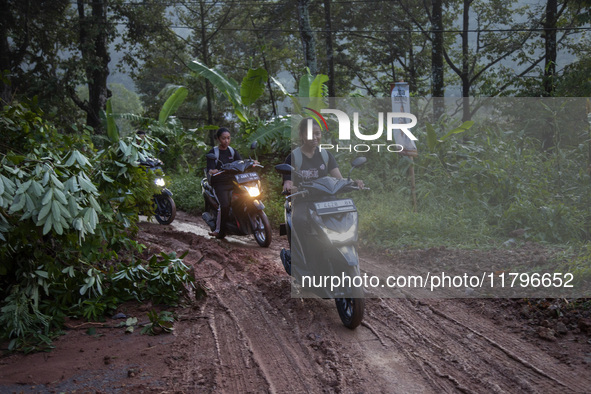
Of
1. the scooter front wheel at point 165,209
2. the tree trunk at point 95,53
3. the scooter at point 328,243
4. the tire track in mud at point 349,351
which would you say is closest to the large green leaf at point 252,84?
the scooter front wheel at point 165,209

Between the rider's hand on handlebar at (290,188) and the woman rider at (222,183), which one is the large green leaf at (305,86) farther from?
the rider's hand on handlebar at (290,188)

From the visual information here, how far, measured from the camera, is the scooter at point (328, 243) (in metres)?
4.29

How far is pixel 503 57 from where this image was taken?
1939 cm

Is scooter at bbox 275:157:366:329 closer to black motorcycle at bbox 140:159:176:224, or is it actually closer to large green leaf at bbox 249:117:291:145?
black motorcycle at bbox 140:159:176:224

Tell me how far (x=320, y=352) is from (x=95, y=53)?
1788 cm

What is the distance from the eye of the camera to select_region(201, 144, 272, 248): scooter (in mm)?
7750

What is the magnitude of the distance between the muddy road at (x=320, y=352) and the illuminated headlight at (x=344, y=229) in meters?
0.81

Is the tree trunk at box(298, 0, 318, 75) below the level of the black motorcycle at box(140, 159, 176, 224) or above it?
above

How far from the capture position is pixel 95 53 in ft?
61.1

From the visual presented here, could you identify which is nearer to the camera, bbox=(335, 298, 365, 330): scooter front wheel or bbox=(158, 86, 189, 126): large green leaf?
bbox=(335, 298, 365, 330): scooter front wheel

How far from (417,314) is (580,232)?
3.45 m

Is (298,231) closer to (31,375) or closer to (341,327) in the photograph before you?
(341,327)

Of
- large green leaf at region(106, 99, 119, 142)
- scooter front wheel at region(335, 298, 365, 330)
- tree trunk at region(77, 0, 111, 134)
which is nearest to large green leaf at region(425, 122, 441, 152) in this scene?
scooter front wheel at region(335, 298, 365, 330)

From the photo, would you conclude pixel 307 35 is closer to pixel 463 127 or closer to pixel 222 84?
pixel 222 84
